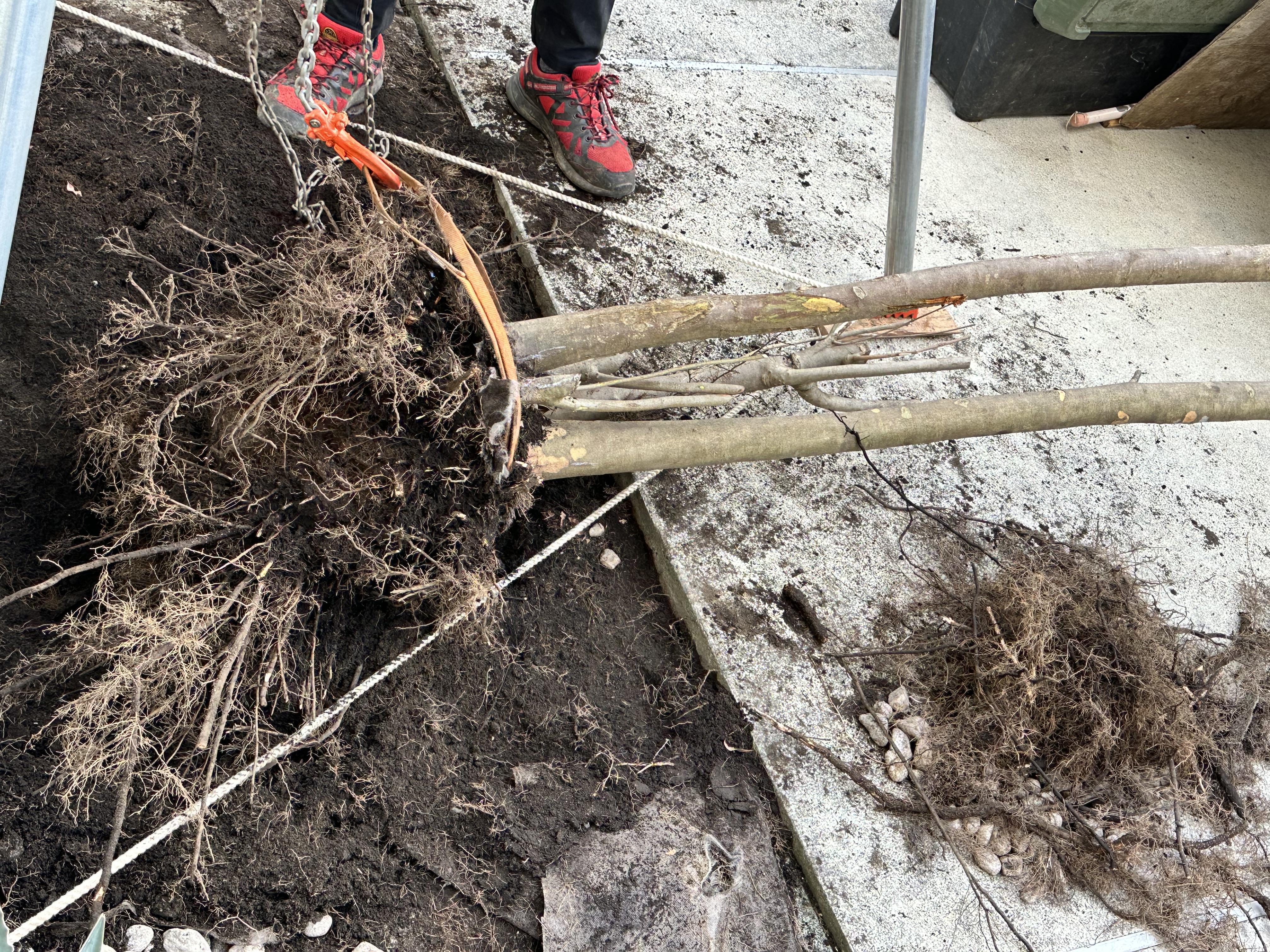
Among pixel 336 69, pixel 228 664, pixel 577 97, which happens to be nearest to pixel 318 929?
pixel 228 664

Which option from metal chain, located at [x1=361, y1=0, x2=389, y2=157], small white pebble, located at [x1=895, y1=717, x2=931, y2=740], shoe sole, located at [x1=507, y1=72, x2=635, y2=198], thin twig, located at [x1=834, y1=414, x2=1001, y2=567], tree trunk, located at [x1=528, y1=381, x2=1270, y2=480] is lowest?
small white pebble, located at [x1=895, y1=717, x2=931, y2=740]

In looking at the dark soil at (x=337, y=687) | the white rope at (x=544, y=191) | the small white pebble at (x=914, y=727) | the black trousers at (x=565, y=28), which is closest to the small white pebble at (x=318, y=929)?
the dark soil at (x=337, y=687)

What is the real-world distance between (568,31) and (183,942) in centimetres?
200

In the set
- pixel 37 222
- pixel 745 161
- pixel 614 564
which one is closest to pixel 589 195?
pixel 745 161

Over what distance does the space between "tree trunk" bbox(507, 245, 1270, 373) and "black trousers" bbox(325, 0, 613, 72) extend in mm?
991

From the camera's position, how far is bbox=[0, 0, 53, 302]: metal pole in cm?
68

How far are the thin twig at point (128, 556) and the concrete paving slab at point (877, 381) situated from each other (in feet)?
2.58

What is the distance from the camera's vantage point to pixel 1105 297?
2.59 metres

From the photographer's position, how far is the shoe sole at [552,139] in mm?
2295

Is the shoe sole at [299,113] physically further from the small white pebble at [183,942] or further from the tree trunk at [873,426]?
the small white pebble at [183,942]

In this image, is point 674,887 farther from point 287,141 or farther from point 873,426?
point 287,141

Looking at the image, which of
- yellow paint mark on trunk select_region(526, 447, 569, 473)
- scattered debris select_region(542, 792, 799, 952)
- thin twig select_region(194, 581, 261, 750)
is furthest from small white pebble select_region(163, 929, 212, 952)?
Answer: yellow paint mark on trunk select_region(526, 447, 569, 473)

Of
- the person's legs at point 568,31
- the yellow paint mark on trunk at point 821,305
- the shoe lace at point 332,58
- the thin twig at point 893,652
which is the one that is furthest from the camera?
the person's legs at point 568,31

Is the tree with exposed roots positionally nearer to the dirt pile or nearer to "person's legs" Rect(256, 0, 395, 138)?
the dirt pile
